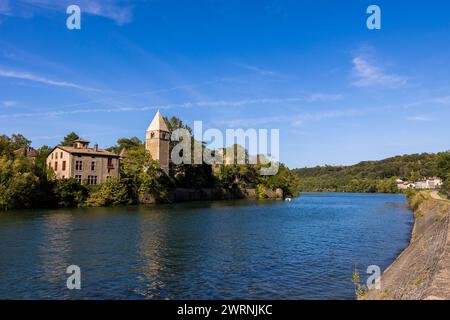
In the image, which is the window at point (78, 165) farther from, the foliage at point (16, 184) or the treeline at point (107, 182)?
the foliage at point (16, 184)

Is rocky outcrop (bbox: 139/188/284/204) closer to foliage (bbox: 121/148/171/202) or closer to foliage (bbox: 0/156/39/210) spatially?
foliage (bbox: 121/148/171/202)

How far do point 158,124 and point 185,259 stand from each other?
2699 inches

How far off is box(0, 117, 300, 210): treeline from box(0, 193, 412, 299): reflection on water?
17.8 meters

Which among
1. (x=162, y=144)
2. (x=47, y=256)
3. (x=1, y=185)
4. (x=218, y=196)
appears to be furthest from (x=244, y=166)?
(x=47, y=256)

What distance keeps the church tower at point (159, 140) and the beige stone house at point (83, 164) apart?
14.2 metres

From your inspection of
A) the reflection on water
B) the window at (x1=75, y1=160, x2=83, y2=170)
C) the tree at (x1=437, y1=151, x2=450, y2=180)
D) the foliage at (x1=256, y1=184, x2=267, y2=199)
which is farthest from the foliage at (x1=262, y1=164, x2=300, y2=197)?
the reflection on water

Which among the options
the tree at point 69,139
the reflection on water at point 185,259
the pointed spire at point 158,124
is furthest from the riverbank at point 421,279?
the tree at point 69,139

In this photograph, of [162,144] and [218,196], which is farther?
[218,196]

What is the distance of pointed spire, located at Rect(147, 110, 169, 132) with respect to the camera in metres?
88.9

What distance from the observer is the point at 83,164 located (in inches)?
2724

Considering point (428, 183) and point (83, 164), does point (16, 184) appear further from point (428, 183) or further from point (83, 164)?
point (428, 183)
